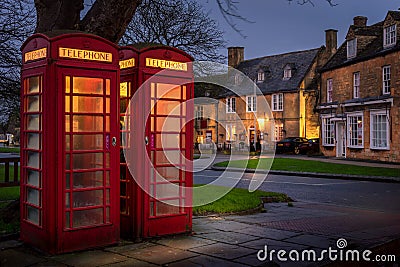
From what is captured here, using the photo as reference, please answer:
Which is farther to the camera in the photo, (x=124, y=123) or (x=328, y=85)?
(x=328, y=85)

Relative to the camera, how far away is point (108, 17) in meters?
8.84

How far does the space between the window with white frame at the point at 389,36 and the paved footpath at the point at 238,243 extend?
71.1ft

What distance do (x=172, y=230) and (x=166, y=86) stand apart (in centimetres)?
235

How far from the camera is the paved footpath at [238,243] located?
6.28 metres

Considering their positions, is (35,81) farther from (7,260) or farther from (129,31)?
(129,31)

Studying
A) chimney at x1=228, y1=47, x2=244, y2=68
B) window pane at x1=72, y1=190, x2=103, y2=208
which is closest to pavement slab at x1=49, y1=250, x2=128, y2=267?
window pane at x1=72, y1=190, x2=103, y2=208

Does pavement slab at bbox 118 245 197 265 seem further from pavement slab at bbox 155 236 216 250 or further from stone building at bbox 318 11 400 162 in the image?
stone building at bbox 318 11 400 162

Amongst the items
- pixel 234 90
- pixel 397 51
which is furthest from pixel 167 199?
pixel 234 90

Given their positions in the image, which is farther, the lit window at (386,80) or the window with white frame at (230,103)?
the window with white frame at (230,103)

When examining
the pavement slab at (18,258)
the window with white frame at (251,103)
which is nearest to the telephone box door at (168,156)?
the pavement slab at (18,258)

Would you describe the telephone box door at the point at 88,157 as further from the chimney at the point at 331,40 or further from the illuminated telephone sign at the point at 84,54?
the chimney at the point at 331,40

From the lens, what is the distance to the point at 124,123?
25.7ft

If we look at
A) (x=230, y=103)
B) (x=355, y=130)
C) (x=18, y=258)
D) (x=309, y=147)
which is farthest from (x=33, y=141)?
(x=230, y=103)

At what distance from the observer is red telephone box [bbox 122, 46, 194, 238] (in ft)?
24.4
